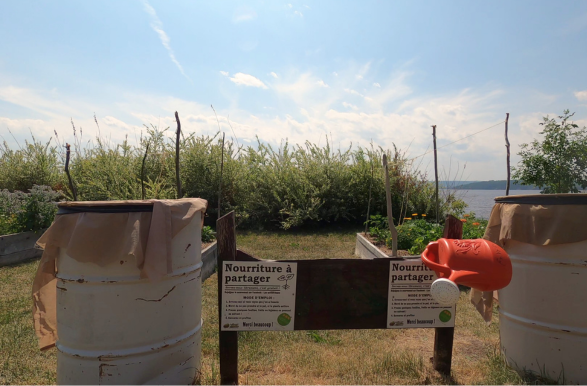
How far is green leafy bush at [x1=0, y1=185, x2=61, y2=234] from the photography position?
7.82m

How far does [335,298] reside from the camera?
305 centimetres

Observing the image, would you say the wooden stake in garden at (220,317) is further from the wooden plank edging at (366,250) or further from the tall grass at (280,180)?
the tall grass at (280,180)

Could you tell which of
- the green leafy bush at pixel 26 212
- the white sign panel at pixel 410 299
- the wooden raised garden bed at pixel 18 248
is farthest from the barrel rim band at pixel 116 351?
the green leafy bush at pixel 26 212

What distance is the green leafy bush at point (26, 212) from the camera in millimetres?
7820

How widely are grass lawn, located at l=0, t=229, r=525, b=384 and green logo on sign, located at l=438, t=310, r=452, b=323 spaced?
0.47 meters

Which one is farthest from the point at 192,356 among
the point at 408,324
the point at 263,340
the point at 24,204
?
the point at 24,204

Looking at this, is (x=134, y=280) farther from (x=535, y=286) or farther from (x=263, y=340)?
(x=535, y=286)

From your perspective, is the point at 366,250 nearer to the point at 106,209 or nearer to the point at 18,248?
the point at 106,209

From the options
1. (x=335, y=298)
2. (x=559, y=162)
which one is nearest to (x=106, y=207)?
(x=335, y=298)

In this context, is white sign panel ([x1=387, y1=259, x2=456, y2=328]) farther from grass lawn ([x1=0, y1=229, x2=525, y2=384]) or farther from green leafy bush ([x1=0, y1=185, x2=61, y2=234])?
green leafy bush ([x1=0, y1=185, x2=61, y2=234])

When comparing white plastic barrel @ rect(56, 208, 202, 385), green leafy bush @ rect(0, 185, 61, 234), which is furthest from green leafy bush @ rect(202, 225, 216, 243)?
white plastic barrel @ rect(56, 208, 202, 385)

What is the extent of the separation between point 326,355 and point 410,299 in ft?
3.27

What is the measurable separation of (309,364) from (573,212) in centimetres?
230

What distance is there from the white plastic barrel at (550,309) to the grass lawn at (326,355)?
9.8 inches
